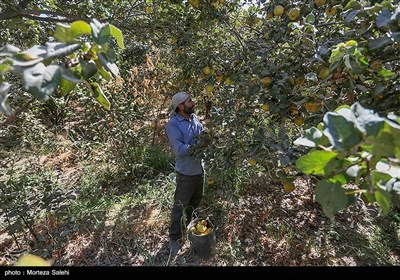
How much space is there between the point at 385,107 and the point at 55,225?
300 centimetres

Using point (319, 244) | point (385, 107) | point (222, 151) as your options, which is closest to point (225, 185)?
point (319, 244)

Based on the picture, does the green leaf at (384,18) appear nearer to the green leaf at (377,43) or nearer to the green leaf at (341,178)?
the green leaf at (377,43)

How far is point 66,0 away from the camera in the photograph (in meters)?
2.95

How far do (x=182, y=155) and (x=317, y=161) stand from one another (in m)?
1.81

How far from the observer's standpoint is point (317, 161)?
66cm

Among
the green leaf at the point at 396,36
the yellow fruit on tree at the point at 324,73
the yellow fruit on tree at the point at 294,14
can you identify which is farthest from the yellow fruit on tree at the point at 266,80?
the green leaf at the point at 396,36

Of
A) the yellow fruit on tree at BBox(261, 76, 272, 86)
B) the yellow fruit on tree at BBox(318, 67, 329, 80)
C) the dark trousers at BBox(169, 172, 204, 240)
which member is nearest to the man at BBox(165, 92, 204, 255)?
the dark trousers at BBox(169, 172, 204, 240)

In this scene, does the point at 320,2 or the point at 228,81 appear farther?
the point at 228,81

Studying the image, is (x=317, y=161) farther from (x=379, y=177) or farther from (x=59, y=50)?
(x=59, y=50)

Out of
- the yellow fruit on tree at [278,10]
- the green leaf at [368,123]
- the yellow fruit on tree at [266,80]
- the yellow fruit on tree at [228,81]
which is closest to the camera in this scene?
the green leaf at [368,123]

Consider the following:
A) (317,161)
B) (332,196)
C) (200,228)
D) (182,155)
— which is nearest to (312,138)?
(317,161)

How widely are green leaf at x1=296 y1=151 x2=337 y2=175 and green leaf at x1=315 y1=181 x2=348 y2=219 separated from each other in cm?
4

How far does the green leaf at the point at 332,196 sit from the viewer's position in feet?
2.27

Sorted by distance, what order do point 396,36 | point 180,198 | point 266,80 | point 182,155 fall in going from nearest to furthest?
1. point 396,36
2. point 266,80
3. point 182,155
4. point 180,198
